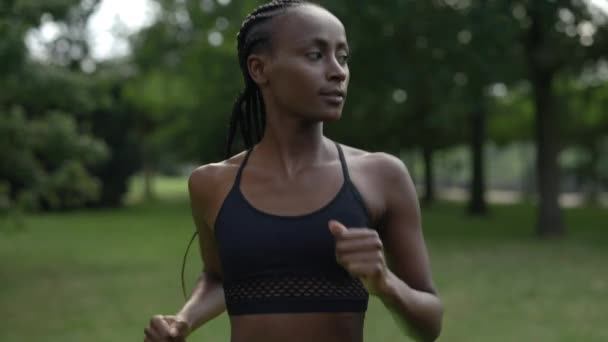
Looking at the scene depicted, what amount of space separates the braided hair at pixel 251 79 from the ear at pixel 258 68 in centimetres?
3

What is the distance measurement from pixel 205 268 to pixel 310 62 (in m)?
0.82

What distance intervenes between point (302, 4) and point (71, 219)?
31.5 m

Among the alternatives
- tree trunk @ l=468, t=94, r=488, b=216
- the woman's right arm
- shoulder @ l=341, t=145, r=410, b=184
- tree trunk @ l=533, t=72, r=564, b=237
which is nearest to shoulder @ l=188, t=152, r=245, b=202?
the woman's right arm

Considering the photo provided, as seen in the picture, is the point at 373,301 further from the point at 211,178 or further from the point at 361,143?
the point at 361,143

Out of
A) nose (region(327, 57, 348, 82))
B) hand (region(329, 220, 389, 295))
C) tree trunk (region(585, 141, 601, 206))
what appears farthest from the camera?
tree trunk (region(585, 141, 601, 206))

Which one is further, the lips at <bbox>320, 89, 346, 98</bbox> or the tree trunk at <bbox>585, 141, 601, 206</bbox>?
the tree trunk at <bbox>585, 141, 601, 206</bbox>

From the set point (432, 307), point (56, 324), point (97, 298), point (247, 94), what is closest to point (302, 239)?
point (432, 307)

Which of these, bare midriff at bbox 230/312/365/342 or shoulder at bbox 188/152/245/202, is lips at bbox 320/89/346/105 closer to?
shoulder at bbox 188/152/245/202

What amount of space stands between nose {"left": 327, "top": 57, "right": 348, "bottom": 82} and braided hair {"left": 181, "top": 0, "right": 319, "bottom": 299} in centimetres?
21

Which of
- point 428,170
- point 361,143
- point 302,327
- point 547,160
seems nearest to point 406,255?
point 302,327

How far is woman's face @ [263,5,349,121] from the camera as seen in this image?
257 cm

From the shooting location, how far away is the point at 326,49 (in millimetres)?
2584

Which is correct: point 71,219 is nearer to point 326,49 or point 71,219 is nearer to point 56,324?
point 56,324

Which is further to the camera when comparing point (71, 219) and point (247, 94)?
point (71, 219)
